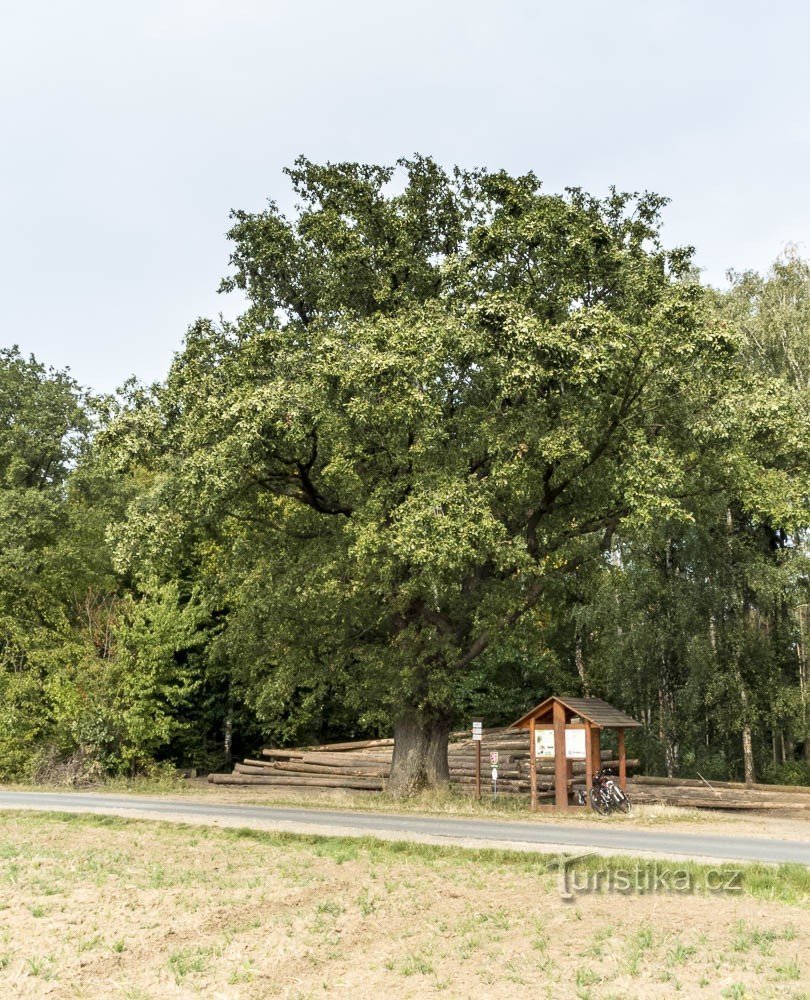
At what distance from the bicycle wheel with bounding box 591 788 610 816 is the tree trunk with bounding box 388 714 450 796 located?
410cm

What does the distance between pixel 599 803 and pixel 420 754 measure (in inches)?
200

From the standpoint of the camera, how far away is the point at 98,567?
38.8 meters

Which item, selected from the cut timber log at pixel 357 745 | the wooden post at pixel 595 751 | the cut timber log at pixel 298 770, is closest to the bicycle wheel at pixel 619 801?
the wooden post at pixel 595 751

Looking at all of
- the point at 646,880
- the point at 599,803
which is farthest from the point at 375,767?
the point at 646,880

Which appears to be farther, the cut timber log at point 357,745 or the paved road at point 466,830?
the cut timber log at point 357,745

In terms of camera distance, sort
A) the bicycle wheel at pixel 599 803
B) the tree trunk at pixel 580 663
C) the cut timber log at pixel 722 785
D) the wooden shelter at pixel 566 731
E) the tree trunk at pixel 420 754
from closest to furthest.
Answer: the bicycle wheel at pixel 599 803, the wooden shelter at pixel 566 731, the tree trunk at pixel 420 754, the cut timber log at pixel 722 785, the tree trunk at pixel 580 663

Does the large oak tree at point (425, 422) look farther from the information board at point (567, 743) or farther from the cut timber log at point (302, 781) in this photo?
the cut timber log at point (302, 781)

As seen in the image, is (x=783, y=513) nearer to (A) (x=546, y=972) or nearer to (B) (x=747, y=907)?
(B) (x=747, y=907)

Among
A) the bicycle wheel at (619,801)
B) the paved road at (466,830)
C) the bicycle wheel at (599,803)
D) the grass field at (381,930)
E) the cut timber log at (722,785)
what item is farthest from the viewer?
the cut timber log at (722,785)

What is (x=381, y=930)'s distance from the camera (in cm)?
1009

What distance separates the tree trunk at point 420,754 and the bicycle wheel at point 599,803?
13.4 feet

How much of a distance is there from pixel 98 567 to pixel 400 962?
106 feet

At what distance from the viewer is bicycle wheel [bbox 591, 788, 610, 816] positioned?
890 inches

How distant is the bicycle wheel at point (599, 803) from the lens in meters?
22.6
